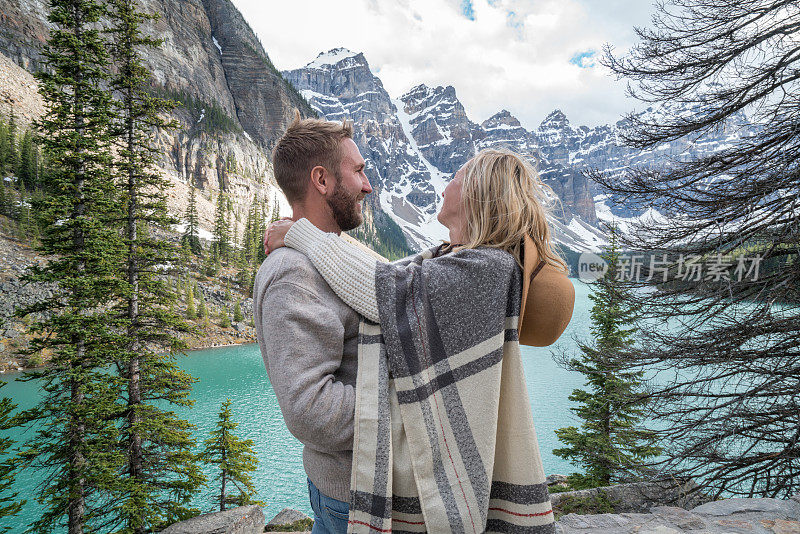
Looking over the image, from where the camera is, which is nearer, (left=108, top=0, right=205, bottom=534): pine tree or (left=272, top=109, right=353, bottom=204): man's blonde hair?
(left=272, top=109, right=353, bottom=204): man's blonde hair

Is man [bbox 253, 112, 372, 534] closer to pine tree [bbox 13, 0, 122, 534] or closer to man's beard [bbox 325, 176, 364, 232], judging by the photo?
man's beard [bbox 325, 176, 364, 232]

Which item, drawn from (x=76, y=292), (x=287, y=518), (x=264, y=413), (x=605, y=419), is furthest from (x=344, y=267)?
(x=264, y=413)

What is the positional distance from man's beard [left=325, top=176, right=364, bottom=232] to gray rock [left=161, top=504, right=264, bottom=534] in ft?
37.6

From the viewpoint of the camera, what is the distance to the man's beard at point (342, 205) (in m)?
1.58

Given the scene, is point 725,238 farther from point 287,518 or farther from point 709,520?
point 287,518

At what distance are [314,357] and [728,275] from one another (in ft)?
21.5

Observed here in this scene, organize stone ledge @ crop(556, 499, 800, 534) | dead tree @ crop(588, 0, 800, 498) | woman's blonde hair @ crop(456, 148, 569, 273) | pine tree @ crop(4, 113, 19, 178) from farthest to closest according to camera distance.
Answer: pine tree @ crop(4, 113, 19, 178) → dead tree @ crop(588, 0, 800, 498) → stone ledge @ crop(556, 499, 800, 534) → woman's blonde hair @ crop(456, 148, 569, 273)

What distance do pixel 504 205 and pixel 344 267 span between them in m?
0.60

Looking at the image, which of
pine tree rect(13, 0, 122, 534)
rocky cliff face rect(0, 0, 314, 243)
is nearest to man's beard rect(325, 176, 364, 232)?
pine tree rect(13, 0, 122, 534)

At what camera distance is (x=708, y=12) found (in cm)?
557

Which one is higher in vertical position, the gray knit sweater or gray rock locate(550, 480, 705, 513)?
the gray knit sweater

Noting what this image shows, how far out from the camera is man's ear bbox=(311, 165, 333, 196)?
5.08ft

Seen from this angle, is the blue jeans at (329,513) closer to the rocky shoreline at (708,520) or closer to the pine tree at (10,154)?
the rocky shoreline at (708,520)

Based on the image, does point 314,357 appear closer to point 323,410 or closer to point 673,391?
point 323,410
